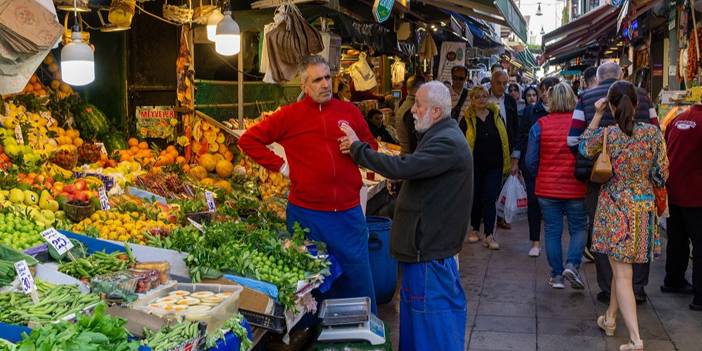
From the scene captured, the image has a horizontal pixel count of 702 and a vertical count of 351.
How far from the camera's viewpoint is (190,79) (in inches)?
300

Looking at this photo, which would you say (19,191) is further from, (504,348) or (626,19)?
(626,19)

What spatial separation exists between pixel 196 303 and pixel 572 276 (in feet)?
14.5

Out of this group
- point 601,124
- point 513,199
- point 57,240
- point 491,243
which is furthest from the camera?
point 491,243

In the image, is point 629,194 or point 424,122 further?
point 629,194

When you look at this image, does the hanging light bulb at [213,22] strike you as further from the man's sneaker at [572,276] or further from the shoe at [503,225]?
the shoe at [503,225]

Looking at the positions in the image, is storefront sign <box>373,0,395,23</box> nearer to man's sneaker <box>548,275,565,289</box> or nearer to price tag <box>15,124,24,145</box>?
man's sneaker <box>548,275,565,289</box>

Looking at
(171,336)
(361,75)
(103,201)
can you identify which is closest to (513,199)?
(361,75)

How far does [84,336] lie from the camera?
9.78 ft

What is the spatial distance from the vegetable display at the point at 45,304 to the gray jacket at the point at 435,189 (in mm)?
1753

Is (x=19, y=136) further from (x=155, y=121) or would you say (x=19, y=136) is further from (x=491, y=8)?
(x=491, y=8)

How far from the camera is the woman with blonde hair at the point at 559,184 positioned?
711cm

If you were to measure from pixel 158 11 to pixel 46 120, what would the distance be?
1.88 m

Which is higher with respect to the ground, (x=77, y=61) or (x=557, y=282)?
(x=77, y=61)

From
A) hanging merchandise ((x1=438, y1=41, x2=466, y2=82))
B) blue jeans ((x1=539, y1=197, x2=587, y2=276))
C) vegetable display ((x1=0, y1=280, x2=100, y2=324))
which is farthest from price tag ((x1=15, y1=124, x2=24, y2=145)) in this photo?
hanging merchandise ((x1=438, y1=41, x2=466, y2=82))
